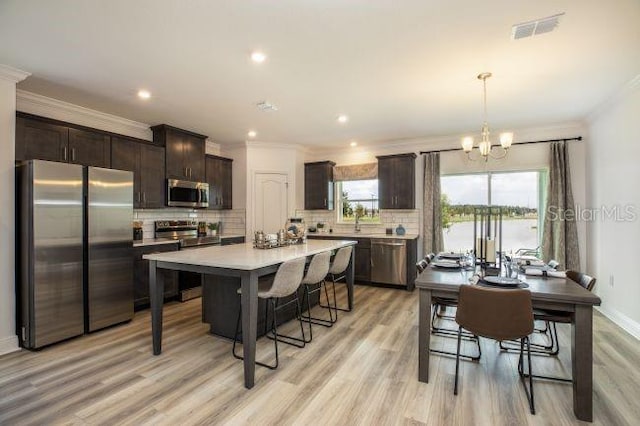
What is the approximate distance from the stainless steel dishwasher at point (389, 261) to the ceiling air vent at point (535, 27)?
11.5ft

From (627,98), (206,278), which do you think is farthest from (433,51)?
(206,278)

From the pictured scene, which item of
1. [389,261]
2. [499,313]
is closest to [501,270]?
[499,313]

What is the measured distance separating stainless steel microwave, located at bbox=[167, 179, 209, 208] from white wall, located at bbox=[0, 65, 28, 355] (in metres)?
1.94

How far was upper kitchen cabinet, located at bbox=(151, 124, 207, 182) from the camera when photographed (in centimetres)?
488

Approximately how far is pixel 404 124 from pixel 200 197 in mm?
3583

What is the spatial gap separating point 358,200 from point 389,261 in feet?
5.24

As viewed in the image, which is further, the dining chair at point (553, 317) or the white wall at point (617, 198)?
the white wall at point (617, 198)

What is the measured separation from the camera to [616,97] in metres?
3.62

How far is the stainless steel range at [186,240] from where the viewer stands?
185 inches

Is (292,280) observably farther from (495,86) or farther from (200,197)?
(200,197)

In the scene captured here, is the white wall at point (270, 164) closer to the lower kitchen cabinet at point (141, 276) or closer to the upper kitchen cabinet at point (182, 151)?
the upper kitchen cabinet at point (182, 151)

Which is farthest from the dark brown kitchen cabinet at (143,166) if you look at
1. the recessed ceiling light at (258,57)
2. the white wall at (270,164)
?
the recessed ceiling light at (258,57)

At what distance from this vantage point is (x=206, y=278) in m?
3.45

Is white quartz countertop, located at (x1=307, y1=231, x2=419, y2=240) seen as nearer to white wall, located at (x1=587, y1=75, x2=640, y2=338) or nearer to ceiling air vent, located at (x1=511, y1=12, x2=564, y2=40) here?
white wall, located at (x1=587, y1=75, x2=640, y2=338)
